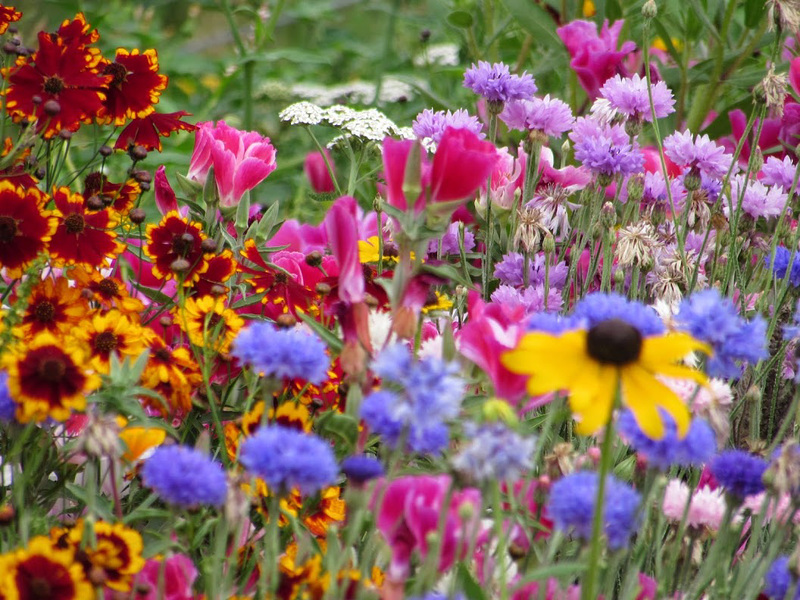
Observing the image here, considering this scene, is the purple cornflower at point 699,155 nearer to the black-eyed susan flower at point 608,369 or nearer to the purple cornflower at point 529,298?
the purple cornflower at point 529,298

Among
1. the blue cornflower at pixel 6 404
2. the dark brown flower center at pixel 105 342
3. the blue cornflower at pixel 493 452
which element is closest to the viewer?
the blue cornflower at pixel 493 452

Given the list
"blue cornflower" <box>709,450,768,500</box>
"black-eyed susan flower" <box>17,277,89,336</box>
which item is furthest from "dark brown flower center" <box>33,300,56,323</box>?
"blue cornflower" <box>709,450,768,500</box>

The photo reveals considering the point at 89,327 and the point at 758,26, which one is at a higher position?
the point at 758,26

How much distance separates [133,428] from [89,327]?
0.41 ft

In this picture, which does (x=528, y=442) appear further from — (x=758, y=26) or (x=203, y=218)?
(x=758, y=26)

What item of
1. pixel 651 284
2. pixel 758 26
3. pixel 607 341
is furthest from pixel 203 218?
pixel 758 26

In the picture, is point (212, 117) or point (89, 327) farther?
point (212, 117)

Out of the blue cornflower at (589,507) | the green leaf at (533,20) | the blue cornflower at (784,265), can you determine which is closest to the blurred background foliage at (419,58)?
the green leaf at (533,20)

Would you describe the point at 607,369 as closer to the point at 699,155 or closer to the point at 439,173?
the point at 439,173

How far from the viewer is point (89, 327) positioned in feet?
3.36

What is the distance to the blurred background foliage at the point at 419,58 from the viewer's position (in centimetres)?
183

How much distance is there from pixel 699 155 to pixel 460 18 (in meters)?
0.77

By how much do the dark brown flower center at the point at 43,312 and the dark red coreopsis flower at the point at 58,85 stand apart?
0.71 ft

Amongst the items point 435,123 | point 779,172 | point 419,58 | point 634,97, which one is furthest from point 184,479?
point 419,58
